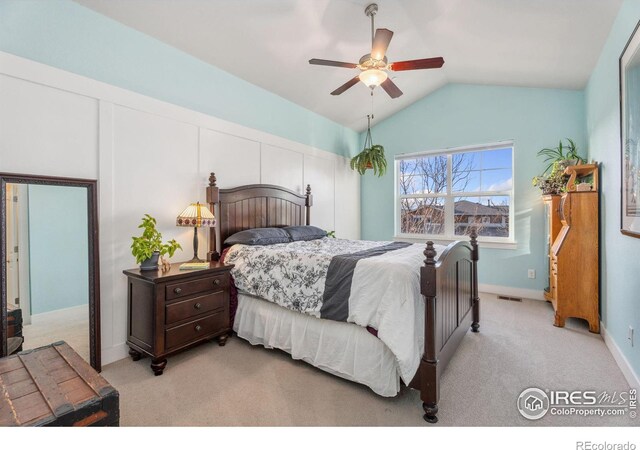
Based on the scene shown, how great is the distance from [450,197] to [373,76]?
305 cm

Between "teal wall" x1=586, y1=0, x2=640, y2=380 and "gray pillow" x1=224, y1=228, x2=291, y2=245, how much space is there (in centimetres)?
286

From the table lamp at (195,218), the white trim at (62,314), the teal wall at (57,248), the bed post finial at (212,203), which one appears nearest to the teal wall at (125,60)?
the bed post finial at (212,203)

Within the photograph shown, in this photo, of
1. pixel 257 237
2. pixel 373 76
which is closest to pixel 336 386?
pixel 257 237

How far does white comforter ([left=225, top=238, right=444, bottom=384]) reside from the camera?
69.4 inches

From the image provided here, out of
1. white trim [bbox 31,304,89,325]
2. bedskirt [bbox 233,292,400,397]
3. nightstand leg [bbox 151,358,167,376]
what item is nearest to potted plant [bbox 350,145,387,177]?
bedskirt [bbox 233,292,400,397]

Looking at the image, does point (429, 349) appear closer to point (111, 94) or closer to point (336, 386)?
point (336, 386)

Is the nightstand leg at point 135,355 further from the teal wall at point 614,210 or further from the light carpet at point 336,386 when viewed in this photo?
the teal wall at point 614,210

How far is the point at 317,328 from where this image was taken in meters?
2.24

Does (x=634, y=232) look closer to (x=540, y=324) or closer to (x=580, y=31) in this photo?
(x=540, y=324)

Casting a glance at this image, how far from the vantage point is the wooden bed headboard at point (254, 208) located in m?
3.07

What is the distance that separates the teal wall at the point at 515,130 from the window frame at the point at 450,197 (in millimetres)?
71

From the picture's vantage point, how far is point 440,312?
1.91m

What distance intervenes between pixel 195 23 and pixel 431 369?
3.24 metres
